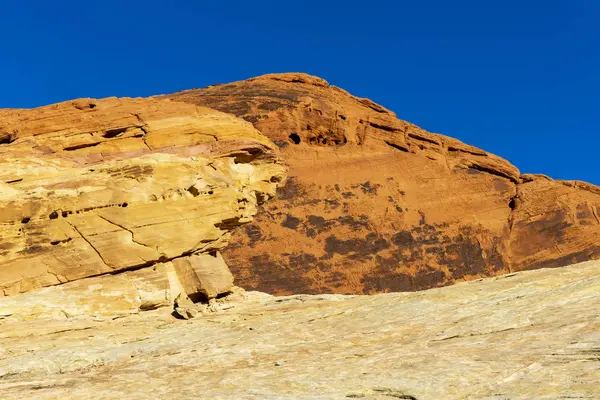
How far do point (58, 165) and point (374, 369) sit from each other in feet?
48.6

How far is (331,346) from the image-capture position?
41.7ft

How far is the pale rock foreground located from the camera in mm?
9164

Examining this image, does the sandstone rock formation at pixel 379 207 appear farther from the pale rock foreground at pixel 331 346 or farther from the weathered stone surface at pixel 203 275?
the pale rock foreground at pixel 331 346

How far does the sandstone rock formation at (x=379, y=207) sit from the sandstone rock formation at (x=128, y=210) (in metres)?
16.9

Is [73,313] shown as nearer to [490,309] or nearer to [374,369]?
[374,369]

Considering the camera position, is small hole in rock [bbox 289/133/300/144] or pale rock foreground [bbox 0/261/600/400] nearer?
pale rock foreground [bbox 0/261/600/400]

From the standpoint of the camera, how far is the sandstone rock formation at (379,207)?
133 ft

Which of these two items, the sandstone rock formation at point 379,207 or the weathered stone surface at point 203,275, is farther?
the sandstone rock formation at point 379,207

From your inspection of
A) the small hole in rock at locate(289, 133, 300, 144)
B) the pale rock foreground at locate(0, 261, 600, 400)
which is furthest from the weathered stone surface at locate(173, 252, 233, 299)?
the small hole in rock at locate(289, 133, 300, 144)

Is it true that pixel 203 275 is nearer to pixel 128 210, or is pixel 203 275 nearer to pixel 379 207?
pixel 128 210

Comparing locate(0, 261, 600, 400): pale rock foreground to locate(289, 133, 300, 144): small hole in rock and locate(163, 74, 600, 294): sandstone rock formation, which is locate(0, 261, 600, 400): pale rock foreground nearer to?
locate(163, 74, 600, 294): sandstone rock formation

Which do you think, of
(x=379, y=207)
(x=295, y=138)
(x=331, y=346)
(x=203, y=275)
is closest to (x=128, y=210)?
(x=203, y=275)

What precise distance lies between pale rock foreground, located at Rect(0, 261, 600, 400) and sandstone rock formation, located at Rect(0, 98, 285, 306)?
28.3 inches

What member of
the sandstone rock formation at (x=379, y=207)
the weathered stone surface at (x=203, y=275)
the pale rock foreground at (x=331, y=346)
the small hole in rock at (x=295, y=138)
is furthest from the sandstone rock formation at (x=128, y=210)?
the small hole in rock at (x=295, y=138)
